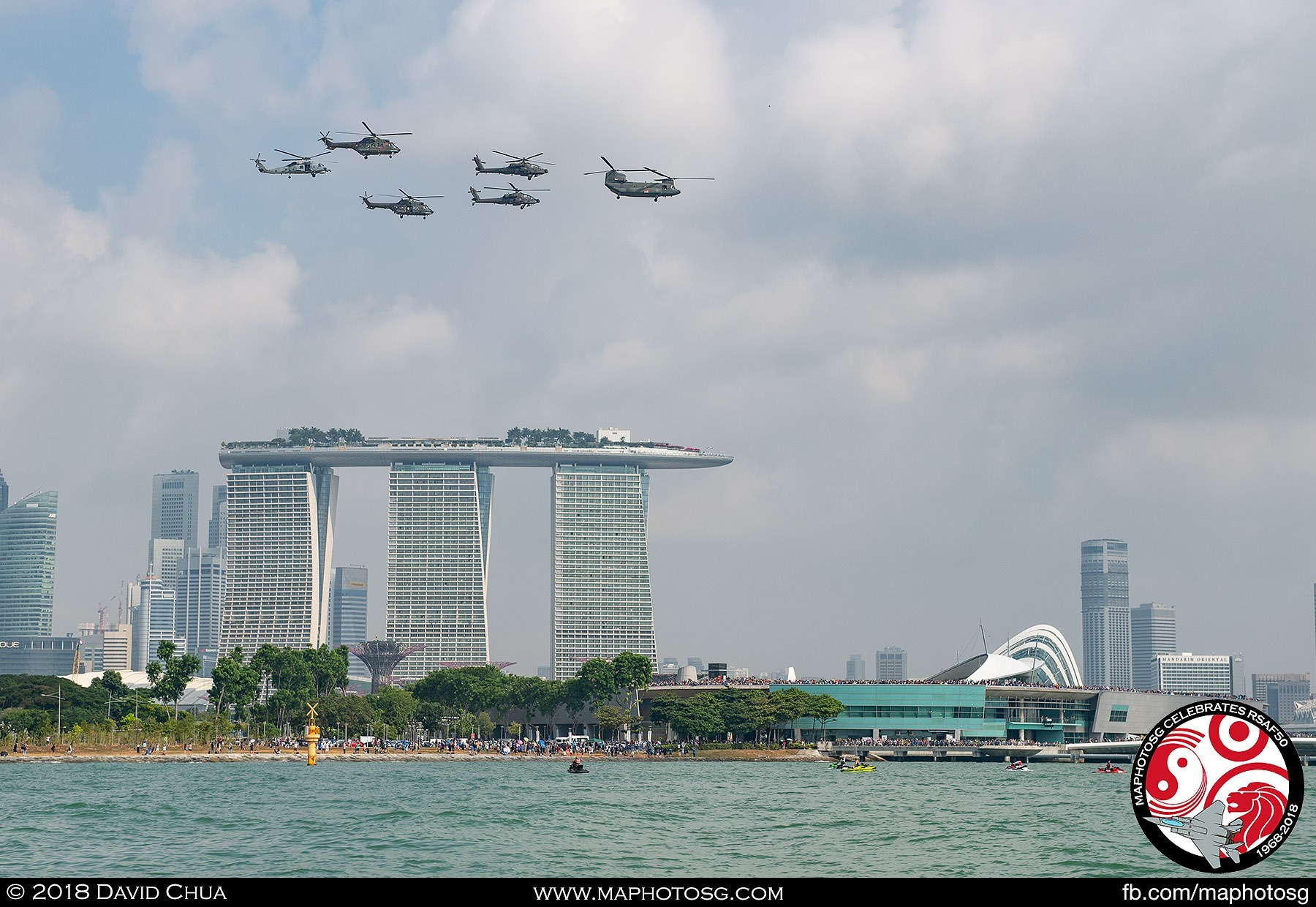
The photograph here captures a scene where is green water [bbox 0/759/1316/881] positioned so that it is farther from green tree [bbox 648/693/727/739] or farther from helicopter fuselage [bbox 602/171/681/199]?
green tree [bbox 648/693/727/739]

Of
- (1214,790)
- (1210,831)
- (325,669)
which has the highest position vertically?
(1214,790)

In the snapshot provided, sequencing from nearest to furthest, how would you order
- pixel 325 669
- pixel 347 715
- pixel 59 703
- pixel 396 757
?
pixel 396 757
pixel 59 703
pixel 347 715
pixel 325 669

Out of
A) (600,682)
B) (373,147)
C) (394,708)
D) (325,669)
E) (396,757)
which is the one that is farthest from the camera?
(600,682)

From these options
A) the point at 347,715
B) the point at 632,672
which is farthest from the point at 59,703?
the point at 632,672

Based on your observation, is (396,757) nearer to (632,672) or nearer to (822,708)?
(632,672)
